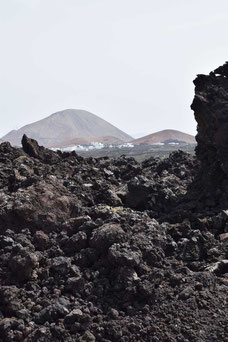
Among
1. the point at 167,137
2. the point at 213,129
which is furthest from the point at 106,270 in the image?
the point at 167,137

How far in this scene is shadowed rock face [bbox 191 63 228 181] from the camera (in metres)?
14.4

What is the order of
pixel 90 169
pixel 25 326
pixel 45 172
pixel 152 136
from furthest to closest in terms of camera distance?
1. pixel 152 136
2. pixel 90 169
3. pixel 45 172
4. pixel 25 326

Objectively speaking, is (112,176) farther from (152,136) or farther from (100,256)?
(152,136)

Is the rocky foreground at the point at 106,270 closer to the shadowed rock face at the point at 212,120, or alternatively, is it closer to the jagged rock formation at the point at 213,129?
the jagged rock formation at the point at 213,129

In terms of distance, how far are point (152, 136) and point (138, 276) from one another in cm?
18191

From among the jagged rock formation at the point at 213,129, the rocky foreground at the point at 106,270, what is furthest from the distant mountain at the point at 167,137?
the rocky foreground at the point at 106,270

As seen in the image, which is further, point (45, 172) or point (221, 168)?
point (45, 172)

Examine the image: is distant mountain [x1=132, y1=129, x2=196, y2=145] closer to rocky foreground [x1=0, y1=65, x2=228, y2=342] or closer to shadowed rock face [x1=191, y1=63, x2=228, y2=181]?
shadowed rock face [x1=191, y1=63, x2=228, y2=181]

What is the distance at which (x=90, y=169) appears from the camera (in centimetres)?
1739

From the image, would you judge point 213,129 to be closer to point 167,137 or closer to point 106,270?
point 106,270

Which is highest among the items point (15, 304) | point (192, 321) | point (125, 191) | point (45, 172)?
point (45, 172)

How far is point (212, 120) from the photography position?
48.9 feet

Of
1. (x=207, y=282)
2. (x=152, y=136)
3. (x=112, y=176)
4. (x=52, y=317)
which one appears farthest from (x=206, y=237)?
(x=152, y=136)

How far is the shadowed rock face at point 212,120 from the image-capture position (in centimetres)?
1438
